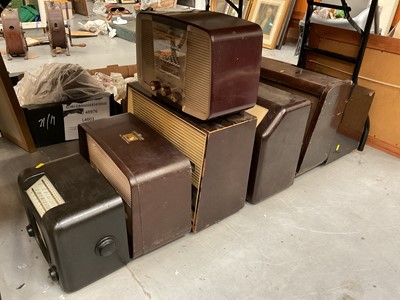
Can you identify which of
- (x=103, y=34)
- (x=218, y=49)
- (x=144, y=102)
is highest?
(x=218, y=49)

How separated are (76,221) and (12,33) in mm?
3585

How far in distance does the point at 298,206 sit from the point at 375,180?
2.06 feet

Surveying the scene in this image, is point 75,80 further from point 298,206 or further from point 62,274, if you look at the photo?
point 298,206

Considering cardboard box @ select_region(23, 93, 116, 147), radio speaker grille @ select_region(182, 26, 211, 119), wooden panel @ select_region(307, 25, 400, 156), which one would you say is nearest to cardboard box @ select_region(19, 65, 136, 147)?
cardboard box @ select_region(23, 93, 116, 147)

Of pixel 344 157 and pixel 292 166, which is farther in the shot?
pixel 344 157

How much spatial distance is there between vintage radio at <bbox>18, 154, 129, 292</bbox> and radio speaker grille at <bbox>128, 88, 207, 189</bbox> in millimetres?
365

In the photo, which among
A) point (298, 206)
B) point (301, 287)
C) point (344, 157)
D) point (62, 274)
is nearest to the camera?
point (62, 274)

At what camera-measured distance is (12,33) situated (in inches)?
153

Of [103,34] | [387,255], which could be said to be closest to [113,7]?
[103,34]

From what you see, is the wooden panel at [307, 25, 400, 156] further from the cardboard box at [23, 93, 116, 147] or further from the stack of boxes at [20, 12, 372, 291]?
the cardboard box at [23, 93, 116, 147]

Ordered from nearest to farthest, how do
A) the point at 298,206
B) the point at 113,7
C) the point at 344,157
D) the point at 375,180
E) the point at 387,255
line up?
the point at 387,255, the point at 298,206, the point at 375,180, the point at 344,157, the point at 113,7

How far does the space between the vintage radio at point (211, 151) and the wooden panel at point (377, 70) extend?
1.22 metres

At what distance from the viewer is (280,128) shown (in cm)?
167

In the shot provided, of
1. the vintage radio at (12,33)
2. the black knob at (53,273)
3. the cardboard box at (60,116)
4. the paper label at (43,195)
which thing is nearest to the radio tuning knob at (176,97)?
the paper label at (43,195)
